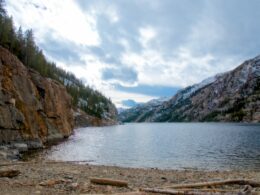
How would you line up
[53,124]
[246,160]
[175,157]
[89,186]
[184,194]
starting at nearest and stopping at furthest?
[184,194]
[89,186]
[246,160]
[175,157]
[53,124]

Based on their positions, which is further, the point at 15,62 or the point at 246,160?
the point at 15,62

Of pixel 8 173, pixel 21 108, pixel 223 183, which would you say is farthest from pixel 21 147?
pixel 223 183

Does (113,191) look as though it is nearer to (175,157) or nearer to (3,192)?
(3,192)

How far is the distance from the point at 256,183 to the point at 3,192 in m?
13.0

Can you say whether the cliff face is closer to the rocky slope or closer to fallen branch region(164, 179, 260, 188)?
the rocky slope

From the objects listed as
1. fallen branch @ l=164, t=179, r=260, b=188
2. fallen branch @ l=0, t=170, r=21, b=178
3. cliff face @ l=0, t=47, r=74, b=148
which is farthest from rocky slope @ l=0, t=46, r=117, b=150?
fallen branch @ l=164, t=179, r=260, b=188

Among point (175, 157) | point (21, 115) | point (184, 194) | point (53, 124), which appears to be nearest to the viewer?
point (184, 194)

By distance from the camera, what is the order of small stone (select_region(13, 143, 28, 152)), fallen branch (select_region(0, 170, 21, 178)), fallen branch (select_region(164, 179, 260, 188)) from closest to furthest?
1. fallen branch (select_region(164, 179, 260, 188))
2. fallen branch (select_region(0, 170, 21, 178))
3. small stone (select_region(13, 143, 28, 152))

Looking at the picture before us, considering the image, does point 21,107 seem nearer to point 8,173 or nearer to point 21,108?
point 21,108

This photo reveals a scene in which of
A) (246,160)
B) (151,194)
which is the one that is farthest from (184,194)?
(246,160)

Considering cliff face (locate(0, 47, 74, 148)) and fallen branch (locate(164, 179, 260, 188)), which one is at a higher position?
cliff face (locate(0, 47, 74, 148))

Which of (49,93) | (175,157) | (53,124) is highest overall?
(49,93)

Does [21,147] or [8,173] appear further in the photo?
[21,147]

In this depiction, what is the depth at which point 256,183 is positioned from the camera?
18.2 metres
